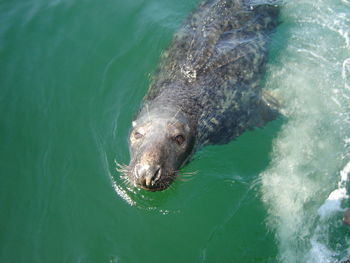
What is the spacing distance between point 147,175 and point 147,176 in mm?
12

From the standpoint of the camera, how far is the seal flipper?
6.83 m

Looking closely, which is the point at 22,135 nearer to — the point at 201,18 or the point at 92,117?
the point at 92,117

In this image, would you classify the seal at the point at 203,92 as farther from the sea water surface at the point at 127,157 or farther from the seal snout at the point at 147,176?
the sea water surface at the point at 127,157

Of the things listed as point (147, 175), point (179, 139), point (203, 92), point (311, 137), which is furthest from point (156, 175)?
point (311, 137)

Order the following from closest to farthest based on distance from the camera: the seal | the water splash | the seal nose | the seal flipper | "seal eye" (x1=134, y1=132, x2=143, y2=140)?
1. the seal nose
2. the seal
3. "seal eye" (x1=134, y1=132, x2=143, y2=140)
4. the water splash
5. the seal flipper

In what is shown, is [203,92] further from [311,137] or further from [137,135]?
[311,137]

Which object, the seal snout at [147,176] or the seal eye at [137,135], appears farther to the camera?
the seal eye at [137,135]

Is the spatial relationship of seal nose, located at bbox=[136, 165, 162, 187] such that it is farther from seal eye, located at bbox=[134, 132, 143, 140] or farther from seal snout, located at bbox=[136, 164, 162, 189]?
seal eye, located at bbox=[134, 132, 143, 140]

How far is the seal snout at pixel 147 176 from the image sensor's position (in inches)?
197

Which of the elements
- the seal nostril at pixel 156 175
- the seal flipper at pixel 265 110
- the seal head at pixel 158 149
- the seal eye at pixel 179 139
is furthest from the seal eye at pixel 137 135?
the seal flipper at pixel 265 110

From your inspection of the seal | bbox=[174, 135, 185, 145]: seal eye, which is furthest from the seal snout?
bbox=[174, 135, 185, 145]: seal eye

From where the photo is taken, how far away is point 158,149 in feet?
17.7

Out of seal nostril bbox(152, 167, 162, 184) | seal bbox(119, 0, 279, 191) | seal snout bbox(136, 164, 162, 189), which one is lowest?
seal bbox(119, 0, 279, 191)

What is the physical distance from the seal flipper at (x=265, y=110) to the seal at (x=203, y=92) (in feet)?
0.05
